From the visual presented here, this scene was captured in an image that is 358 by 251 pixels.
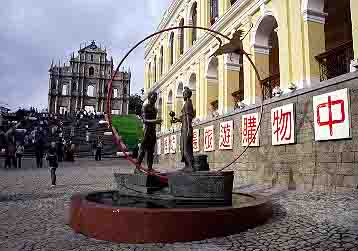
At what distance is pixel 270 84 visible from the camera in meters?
12.1

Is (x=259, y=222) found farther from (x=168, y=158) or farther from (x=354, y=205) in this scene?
(x=168, y=158)

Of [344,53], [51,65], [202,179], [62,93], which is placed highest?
[51,65]

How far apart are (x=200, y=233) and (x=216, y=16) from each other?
554 inches

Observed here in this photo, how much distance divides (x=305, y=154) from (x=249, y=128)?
9.00 feet

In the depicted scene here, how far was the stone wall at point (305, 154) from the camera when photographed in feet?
24.9

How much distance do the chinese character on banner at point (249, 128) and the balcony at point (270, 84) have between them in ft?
4.16

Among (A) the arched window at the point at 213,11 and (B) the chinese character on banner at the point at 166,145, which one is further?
(B) the chinese character on banner at the point at 166,145

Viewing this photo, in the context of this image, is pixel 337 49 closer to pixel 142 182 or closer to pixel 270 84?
pixel 270 84

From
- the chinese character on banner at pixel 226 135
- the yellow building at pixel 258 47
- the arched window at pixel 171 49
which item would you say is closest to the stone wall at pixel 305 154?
the chinese character on banner at pixel 226 135

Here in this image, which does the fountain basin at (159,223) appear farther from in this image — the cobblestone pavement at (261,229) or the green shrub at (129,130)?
the green shrub at (129,130)

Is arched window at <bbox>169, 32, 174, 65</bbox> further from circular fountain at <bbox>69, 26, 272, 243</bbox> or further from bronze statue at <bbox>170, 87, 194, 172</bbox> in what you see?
circular fountain at <bbox>69, 26, 272, 243</bbox>

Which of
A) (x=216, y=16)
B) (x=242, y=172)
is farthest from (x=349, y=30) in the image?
(x=242, y=172)

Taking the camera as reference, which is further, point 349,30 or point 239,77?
point 239,77

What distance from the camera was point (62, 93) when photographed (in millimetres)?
69625
